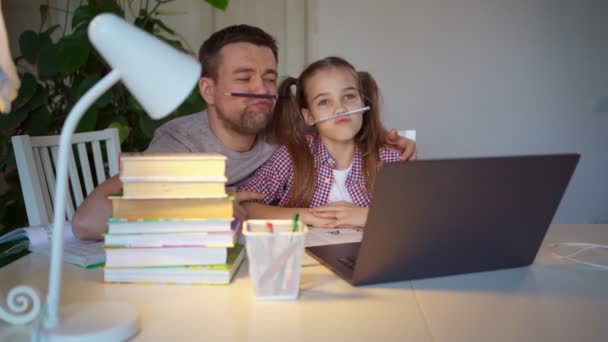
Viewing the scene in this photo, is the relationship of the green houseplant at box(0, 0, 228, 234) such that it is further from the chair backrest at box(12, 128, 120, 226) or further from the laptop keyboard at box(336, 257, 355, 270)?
the laptop keyboard at box(336, 257, 355, 270)

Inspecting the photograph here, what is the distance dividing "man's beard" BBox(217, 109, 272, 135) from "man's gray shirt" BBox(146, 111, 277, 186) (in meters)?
0.07

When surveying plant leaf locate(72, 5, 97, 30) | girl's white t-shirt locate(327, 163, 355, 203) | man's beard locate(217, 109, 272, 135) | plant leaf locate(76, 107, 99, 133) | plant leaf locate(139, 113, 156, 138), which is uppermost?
plant leaf locate(72, 5, 97, 30)

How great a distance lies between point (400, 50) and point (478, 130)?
683mm

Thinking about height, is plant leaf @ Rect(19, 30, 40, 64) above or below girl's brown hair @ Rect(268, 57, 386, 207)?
above

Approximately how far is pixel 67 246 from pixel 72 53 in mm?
1390

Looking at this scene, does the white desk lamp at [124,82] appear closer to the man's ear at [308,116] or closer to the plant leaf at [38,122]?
the man's ear at [308,116]

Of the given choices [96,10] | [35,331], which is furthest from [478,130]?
[35,331]

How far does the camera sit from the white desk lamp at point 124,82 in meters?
0.57

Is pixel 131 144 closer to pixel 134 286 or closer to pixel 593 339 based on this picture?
pixel 134 286

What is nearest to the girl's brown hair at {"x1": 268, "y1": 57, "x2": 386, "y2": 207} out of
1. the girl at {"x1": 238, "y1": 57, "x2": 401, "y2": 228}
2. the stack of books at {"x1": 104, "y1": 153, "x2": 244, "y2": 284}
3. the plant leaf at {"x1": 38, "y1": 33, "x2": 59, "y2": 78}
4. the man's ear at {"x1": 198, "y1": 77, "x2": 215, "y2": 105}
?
the girl at {"x1": 238, "y1": 57, "x2": 401, "y2": 228}

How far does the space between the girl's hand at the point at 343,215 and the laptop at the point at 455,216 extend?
0.35 metres

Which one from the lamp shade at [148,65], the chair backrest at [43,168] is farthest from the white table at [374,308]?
the chair backrest at [43,168]

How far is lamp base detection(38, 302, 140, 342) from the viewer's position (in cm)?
58

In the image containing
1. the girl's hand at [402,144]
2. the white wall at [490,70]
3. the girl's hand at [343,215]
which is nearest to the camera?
the girl's hand at [343,215]
